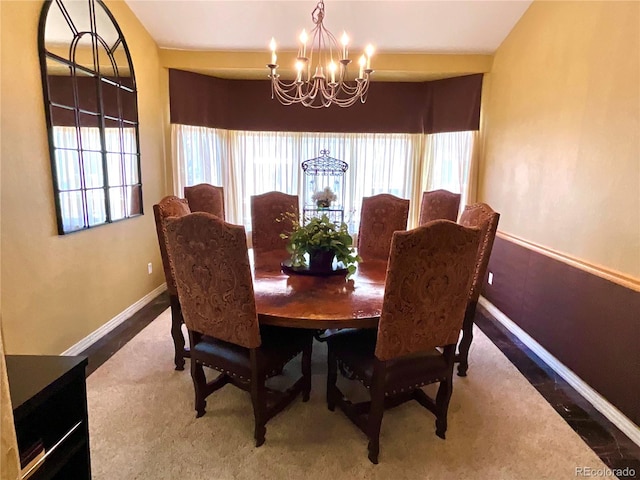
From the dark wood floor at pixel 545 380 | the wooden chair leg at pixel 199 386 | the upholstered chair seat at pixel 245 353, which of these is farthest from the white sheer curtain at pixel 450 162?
the wooden chair leg at pixel 199 386

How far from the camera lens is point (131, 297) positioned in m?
3.63

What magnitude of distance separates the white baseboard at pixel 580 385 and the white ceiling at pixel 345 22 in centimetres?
282

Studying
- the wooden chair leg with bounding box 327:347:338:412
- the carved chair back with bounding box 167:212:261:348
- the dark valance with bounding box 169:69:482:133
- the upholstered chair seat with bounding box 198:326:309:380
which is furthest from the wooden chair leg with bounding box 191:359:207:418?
the dark valance with bounding box 169:69:482:133

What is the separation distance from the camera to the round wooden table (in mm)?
1812

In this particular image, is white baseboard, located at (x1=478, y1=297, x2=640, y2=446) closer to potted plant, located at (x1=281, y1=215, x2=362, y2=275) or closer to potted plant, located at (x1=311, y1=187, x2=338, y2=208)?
potted plant, located at (x1=281, y1=215, x2=362, y2=275)

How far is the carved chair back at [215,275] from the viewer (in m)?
1.69

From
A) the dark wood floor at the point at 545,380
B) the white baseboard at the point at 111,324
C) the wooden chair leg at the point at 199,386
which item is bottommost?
the dark wood floor at the point at 545,380

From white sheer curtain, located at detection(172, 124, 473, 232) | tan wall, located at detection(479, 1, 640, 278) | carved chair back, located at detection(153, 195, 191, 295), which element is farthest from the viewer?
white sheer curtain, located at detection(172, 124, 473, 232)

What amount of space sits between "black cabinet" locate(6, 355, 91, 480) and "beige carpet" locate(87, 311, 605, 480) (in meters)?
0.43

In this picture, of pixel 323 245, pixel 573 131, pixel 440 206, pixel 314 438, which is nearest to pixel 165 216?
pixel 323 245

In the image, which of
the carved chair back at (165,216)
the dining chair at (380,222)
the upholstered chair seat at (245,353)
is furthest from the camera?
the dining chair at (380,222)

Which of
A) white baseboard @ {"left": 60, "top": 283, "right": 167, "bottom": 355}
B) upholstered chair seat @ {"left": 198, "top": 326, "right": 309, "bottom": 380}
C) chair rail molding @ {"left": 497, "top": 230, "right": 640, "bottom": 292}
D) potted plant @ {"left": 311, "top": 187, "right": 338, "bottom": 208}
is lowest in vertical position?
white baseboard @ {"left": 60, "top": 283, "right": 167, "bottom": 355}

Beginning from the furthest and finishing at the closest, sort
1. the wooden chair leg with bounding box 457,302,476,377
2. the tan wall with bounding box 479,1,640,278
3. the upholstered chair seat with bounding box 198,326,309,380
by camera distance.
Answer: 1. the wooden chair leg with bounding box 457,302,476,377
2. the tan wall with bounding box 479,1,640,278
3. the upholstered chair seat with bounding box 198,326,309,380

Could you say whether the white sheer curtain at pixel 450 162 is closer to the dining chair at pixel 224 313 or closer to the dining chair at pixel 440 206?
the dining chair at pixel 440 206
